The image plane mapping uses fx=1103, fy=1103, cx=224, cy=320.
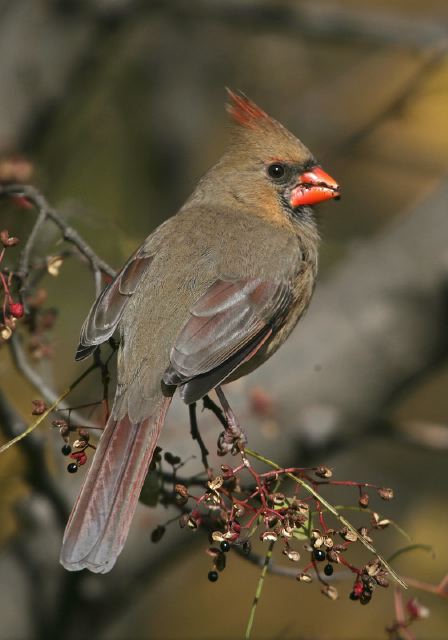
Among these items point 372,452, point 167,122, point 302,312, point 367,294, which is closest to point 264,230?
point 302,312

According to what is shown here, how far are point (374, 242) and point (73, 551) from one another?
3.10 metres

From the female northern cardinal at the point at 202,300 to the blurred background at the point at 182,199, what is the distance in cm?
23

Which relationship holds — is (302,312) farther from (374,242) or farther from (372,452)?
(372,452)

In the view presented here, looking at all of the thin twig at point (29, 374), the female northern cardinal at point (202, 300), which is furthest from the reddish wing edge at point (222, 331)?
the thin twig at point (29, 374)

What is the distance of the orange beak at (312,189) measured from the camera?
4.24m

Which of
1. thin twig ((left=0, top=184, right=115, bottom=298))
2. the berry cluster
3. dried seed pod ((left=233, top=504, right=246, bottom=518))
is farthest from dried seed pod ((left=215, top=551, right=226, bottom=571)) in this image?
thin twig ((left=0, top=184, right=115, bottom=298))

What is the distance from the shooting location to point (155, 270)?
12.2ft

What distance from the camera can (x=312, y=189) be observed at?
14.1 ft

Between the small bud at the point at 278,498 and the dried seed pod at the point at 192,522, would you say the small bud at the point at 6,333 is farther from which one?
the small bud at the point at 278,498

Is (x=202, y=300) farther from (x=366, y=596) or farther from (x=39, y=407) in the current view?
(x=366, y=596)

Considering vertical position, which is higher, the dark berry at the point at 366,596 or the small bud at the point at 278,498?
the small bud at the point at 278,498

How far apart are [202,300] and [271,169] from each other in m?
0.97

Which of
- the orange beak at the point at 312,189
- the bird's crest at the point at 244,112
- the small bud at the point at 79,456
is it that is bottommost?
the small bud at the point at 79,456

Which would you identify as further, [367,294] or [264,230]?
[367,294]
